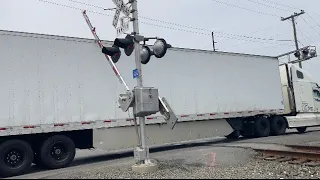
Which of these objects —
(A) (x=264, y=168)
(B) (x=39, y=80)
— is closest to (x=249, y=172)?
(A) (x=264, y=168)

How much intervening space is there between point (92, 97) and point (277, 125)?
11055 millimetres

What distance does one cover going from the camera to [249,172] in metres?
7.96

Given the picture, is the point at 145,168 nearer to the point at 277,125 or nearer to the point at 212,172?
the point at 212,172

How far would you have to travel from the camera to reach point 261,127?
18.0 m

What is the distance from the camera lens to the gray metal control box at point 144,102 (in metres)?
8.43

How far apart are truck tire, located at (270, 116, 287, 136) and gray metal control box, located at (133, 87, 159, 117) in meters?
11.7

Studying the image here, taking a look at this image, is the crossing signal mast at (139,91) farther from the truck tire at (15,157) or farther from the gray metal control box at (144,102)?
the truck tire at (15,157)

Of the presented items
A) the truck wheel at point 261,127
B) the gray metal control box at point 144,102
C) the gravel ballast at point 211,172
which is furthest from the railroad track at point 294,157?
the truck wheel at point 261,127

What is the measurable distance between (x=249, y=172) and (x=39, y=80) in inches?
258

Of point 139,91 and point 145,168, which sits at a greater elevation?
point 139,91

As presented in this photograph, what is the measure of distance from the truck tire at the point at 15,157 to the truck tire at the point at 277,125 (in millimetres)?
12614

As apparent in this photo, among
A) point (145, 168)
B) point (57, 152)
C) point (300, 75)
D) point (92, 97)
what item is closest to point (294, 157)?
point (145, 168)

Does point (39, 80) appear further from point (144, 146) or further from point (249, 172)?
point (249, 172)

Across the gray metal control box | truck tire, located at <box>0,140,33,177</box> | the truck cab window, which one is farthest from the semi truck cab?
truck tire, located at <box>0,140,33,177</box>
